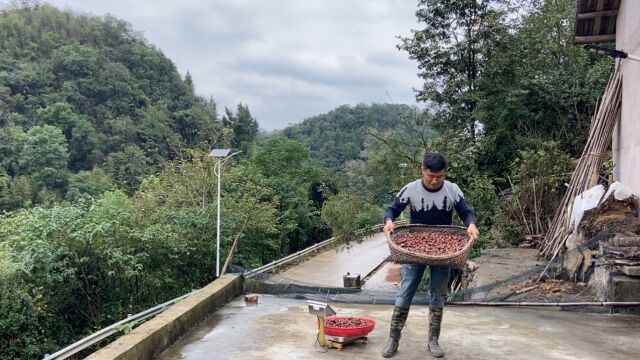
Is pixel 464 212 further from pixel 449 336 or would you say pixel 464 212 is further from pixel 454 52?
pixel 454 52

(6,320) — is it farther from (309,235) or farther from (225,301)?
(309,235)

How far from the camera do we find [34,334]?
9.24 metres

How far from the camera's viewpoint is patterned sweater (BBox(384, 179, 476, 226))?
12.3 ft

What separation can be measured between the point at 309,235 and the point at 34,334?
19762mm

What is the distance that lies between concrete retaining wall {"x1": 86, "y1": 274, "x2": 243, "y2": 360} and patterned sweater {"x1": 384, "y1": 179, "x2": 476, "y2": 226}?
201 cm

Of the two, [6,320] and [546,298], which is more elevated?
[546,298]

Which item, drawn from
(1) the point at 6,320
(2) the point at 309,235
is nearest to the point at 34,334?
(1) the point at 6,320

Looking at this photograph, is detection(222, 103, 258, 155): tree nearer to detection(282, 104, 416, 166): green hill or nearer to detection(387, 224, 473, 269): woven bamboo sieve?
detection(282, 104, 416, 166): green hill

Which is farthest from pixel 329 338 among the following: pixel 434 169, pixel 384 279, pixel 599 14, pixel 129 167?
pixel 129 167

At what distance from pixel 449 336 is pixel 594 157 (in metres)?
5.03

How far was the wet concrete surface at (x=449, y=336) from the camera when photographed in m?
3.86

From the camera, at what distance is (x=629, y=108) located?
7242mm

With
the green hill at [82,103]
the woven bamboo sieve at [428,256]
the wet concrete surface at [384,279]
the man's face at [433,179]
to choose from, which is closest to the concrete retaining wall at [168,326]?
the woven bamboo sieve at [428,256]

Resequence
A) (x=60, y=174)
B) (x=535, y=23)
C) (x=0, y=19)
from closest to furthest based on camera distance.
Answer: (x=535, y=23), (x=60, y=174), (x=0, y=19)
